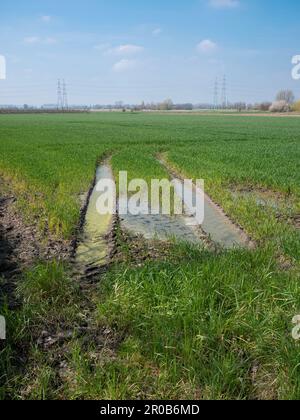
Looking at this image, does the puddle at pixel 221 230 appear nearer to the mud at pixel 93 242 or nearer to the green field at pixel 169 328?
the green field at pixel 169 328

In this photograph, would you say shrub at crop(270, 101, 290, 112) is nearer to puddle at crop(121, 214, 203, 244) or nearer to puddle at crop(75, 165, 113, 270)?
puddle at crop(121, 214, 203, 244)

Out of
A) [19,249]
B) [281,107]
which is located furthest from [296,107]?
[19,249]

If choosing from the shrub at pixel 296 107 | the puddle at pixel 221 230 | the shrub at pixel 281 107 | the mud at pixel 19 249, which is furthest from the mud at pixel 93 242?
the shrub at pixel 281 107

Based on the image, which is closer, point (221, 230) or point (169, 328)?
point (169, 328)

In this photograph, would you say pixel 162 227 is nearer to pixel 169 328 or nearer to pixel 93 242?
pixel 93 242

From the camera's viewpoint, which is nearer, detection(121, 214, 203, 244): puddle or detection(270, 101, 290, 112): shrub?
detection(121, 214, 203, 244): puddle

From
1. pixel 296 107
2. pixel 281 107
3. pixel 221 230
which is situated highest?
pixel 281 107

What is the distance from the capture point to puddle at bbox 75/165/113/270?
20.4 feet

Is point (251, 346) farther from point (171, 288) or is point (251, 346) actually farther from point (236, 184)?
point (236, 184)

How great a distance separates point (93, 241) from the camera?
7.23 metres

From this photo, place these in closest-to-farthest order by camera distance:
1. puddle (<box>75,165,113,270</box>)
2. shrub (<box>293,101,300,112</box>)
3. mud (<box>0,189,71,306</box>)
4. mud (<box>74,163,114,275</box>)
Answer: mud (<box>0,189,71,306</box>)
mud (<box>74,163,114,275</box>)
puddle (<box>75,165,113,270</box>)
shrub (<box>293,101,300,112</box>)

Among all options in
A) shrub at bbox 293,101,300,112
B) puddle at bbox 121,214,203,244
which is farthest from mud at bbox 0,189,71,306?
shrub at bbox 293,101,300,112

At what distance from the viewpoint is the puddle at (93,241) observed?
621 cm
